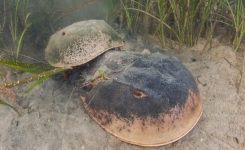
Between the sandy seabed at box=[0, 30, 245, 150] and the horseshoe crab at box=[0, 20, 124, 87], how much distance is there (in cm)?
32

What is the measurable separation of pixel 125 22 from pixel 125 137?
238 cm

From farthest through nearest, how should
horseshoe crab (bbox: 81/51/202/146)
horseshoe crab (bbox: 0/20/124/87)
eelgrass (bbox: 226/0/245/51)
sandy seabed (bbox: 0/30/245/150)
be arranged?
eelgrass (bbox: 226/0/245/51), horseshoe crab (bbox: 0/20/124/87), sandy seabed (bbox: 0/30/245/150), horseshoe crab (bbox: 81/51/202/146)

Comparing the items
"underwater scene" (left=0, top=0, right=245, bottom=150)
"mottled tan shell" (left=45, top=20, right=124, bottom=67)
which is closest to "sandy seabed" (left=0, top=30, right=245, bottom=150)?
"underwater scene" (left=0, top=0, right=245, bottom=150)

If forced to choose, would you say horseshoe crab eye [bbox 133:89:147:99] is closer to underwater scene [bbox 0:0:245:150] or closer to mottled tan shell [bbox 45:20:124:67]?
underwater scene [bbox 0:0:245:150]

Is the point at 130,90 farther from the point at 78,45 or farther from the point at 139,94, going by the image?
the point at 78,45

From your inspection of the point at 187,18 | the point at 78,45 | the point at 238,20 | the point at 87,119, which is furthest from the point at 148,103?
the point at 238,20

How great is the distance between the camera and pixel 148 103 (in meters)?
1.76

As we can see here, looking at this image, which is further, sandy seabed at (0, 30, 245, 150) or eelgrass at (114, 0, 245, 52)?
eelgrass at (114, 0, 245, 52)

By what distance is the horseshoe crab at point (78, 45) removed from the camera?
7.80 feet

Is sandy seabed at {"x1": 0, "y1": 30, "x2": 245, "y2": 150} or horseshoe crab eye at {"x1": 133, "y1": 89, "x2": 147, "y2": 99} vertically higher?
horseshoe crab eye at {"x1": 133, "y1": 89, "x2": 147, "y2": 99}

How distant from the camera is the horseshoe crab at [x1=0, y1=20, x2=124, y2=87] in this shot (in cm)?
238

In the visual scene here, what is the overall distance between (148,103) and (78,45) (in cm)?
112

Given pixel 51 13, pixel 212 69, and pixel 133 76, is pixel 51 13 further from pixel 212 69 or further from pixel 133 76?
pixel 212 69

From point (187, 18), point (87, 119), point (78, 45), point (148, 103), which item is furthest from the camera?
point (187, 18)
